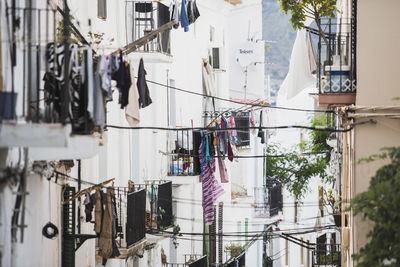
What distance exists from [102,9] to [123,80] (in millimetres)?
7695

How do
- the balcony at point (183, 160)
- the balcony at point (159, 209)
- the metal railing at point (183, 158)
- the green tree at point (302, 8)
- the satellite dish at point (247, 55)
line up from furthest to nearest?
the satellite dish at point (247, 55), the metal railing at point (183, 158), the balcony at point (183, 160), the balcony at point (159, 209), the green tree at point (302, 8)

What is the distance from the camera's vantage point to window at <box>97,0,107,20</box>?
21.5 m

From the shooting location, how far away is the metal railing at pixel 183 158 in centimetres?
2644

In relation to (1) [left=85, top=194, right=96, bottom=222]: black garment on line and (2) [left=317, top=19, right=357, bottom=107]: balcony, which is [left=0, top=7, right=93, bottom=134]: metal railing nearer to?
(1) [left=85, top=194, right=96, bottom=222]: black garment on line

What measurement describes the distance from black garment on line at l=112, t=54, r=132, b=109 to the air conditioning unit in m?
18.8

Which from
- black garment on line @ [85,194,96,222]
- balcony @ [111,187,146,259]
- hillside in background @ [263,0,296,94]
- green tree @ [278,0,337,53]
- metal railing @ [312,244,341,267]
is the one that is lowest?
metal railing @ [312,244,341,267]

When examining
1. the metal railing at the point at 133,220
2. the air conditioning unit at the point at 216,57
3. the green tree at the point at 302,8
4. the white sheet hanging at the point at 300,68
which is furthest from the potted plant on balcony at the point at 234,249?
the green tree at the point at 302,8

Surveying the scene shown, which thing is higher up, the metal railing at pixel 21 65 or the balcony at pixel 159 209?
the metal railing at pixel 21 65

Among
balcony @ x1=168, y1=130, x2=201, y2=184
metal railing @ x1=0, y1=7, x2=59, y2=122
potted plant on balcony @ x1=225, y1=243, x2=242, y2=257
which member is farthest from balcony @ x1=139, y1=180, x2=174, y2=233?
potted plant on balcony @ x1=225, y1=243, x2=242, y2=257

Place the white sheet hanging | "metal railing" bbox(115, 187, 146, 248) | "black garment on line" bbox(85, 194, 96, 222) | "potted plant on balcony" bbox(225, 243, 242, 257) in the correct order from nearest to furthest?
1. "black garment on line" bbox(85, 194, 96, 222)
2. the white sheet hanging
3. "metal railing" bbox(115, 187, 146, 248)
4. "potted plant on balcony" bbox(225, 243, 242, 257)

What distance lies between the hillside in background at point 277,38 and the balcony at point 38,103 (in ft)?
338

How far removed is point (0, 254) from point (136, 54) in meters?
11.6

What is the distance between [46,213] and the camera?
1631 cm

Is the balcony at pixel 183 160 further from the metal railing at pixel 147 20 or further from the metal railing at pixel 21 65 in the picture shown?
the metal railing at pixel 21 65
